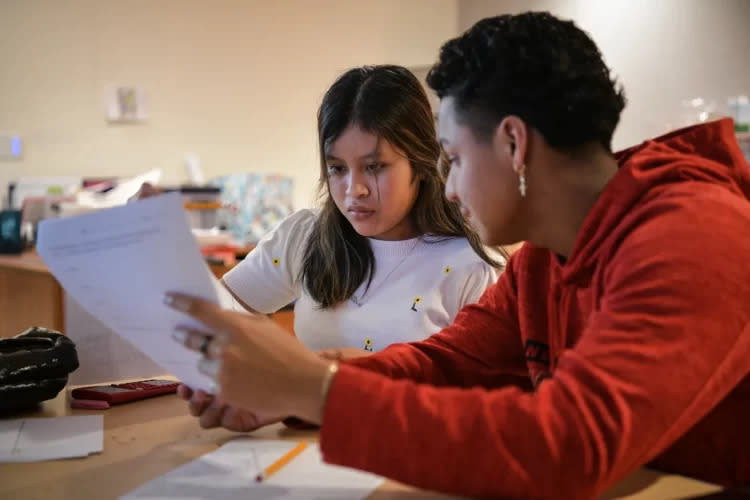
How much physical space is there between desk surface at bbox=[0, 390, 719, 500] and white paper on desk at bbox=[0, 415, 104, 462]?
2 cm

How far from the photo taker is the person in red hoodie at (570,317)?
714mm

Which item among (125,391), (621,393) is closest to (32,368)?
(125,391)

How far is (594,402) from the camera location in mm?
710

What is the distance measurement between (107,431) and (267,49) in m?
3.64

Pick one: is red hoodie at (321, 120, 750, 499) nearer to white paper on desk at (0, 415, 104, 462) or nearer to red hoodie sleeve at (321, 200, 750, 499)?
red hoodie sleeve at (321, 200, 750, 499)

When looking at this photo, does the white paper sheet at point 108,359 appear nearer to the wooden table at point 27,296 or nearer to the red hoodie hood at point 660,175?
the red hoodie hood at point 660,175

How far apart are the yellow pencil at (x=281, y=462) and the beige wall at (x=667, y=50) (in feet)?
8.85

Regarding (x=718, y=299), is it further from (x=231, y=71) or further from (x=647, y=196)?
(x=231, y=71)

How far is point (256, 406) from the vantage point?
784 mm

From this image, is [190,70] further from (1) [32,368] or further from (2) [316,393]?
(2) [316,393]

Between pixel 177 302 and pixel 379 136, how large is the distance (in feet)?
2.55

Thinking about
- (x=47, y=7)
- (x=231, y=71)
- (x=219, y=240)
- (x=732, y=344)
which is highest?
(x=47, y=7)

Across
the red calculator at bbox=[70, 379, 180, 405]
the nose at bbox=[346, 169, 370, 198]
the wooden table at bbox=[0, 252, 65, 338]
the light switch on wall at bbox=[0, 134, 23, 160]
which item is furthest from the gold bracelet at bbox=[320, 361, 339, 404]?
the light switch on wall at bbox=[0, 134, 23, 160]

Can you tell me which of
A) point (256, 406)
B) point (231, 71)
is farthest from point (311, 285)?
point (231, 71)
